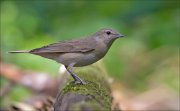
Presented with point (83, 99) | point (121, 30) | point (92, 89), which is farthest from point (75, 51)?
point (121, 30)

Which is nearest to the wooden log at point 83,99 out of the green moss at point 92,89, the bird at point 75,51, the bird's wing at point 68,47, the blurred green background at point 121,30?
the green moss at point 92,89

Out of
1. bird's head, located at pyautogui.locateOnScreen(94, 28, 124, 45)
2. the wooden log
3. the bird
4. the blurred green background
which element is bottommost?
the wooden log

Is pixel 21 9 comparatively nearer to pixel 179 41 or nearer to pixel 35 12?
pixel 35 12

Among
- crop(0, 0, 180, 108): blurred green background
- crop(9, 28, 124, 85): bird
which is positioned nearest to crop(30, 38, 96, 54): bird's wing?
crop(9, 28, 124, 85): bird

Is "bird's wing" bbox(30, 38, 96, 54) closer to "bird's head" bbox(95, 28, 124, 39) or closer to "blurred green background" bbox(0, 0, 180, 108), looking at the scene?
"bird's head" bbox(95, 28, 124, 39)

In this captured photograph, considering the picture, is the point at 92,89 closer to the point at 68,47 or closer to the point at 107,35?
the point at 68,47
